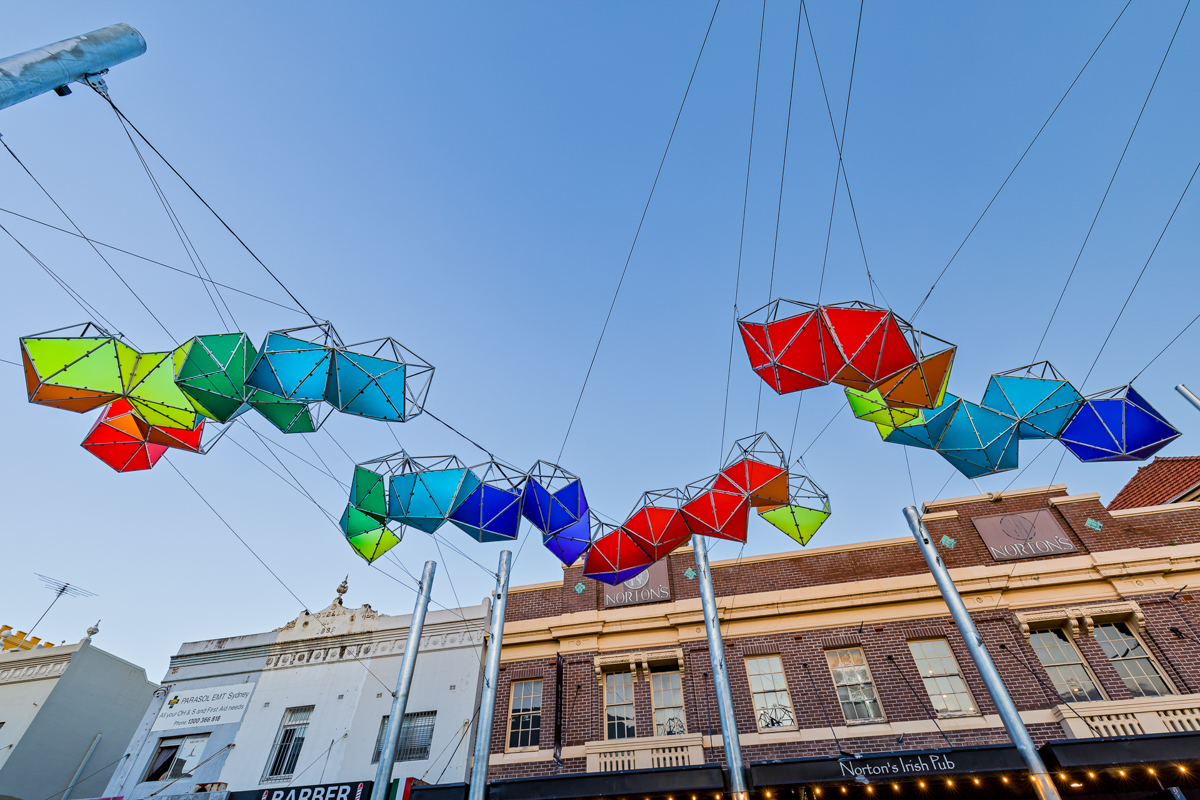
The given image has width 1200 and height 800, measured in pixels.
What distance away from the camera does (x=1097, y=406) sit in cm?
1073

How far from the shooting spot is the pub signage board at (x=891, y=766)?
507 inches

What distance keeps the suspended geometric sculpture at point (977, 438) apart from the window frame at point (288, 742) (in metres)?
19.6

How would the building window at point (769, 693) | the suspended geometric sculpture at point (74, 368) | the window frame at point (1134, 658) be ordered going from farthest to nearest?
1. the building window at point (769, 693)
2. the window frame at point (1134, 658)
3. the suspended geometric sculpture at point (74, 368)

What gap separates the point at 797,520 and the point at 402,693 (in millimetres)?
10596

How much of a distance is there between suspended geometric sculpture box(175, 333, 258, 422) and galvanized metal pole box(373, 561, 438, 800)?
27.3ft

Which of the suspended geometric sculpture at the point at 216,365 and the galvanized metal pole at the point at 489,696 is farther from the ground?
the suspended geometric sculpture at the point at 216,365

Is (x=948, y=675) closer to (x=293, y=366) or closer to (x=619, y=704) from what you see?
(x=619, y=704)

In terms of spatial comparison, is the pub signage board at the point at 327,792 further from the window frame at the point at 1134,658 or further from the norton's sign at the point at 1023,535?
the window frame at the point at 1134,658

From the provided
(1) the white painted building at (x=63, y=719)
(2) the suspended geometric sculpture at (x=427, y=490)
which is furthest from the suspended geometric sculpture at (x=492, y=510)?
(1) the white painted building at (x=63, y=719)

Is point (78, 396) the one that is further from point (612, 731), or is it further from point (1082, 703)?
point (1082, 703)

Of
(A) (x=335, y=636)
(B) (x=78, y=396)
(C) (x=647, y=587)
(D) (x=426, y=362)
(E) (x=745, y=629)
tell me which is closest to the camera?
(B) (x=78, y=396)

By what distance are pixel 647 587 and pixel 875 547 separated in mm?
7188

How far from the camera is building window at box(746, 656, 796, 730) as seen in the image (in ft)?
53.1

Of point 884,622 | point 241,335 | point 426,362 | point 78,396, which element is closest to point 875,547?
point 884,622
